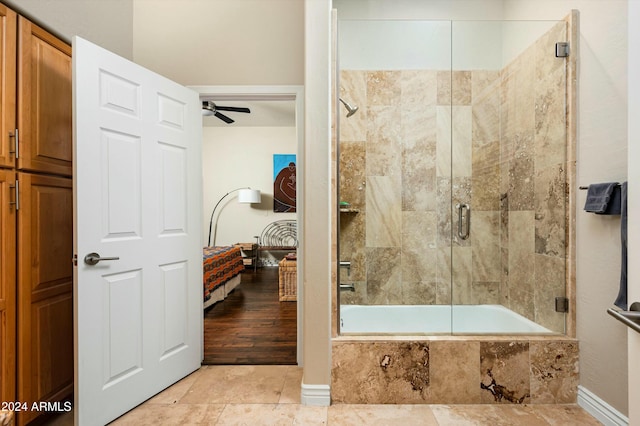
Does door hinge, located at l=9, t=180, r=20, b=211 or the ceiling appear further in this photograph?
the ceiling

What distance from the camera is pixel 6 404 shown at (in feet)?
5.21

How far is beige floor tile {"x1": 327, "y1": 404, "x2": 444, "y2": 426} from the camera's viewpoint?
1767 mm

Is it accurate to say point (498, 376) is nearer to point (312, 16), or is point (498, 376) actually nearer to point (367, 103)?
point (367, 103)

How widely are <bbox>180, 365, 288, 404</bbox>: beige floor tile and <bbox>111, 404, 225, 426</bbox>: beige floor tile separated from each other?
6 cm

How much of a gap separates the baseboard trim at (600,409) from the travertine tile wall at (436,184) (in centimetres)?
62

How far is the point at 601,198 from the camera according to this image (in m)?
1.68

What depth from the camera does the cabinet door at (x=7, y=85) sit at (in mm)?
1580

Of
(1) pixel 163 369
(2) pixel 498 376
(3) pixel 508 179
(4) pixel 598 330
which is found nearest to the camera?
(4) pixel 598 330

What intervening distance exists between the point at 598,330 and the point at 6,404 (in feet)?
10.4

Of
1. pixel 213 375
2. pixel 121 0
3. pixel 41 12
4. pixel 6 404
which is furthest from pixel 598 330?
pixel 121 0

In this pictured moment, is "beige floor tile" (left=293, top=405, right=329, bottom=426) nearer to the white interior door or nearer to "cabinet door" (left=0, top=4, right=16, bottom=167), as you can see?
the white interior door

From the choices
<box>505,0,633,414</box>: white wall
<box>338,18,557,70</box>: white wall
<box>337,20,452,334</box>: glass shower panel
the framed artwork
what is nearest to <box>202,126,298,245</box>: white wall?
the framed artwork

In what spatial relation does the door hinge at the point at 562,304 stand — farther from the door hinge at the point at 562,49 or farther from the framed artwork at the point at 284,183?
the framed artwork at the point at 284,183

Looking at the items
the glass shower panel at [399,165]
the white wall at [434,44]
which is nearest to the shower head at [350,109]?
the glass shower panel at [399,165]
